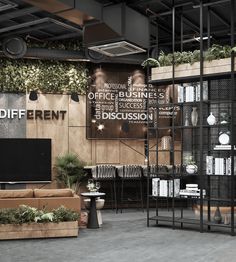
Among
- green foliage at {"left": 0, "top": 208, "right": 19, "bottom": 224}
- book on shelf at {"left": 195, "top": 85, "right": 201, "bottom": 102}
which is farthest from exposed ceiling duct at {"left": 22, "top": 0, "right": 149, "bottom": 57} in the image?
green foliage at {"left": 0, "top": 208, "right": 19, "bottom": 224}

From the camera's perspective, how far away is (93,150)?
39.5 ft

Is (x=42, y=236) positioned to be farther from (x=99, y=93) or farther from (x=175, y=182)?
(x=99, y=93)

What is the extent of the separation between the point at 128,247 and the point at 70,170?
4764 mm

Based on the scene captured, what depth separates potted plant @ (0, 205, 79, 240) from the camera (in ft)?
24.5

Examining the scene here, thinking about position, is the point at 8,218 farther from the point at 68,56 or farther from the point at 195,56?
the point at 68,56

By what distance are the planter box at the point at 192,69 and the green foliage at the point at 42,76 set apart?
3.55 metres

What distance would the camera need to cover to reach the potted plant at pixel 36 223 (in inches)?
294

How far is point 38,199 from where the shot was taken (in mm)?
8031

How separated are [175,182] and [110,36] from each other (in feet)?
9.67

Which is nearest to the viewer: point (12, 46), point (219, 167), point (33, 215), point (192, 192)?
point (33, 215)

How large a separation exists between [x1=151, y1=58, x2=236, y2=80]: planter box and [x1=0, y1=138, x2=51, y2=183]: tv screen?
380cm

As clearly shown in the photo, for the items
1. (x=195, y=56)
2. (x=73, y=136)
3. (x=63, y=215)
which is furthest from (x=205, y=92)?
(x=73, y=136)

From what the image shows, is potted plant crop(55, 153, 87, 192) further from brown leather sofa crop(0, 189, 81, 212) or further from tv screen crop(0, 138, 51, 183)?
brown leather sofa crop(0, 189, 81, 212)

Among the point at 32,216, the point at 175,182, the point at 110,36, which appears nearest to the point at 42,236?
the point at 32,216
